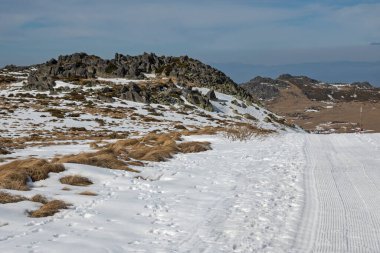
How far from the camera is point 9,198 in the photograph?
10.4 meters

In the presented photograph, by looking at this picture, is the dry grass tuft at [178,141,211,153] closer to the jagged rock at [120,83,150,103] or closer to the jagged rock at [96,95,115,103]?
the jagged rock at [96,95,115,103]

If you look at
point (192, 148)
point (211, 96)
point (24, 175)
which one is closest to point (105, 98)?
point (211, 96)

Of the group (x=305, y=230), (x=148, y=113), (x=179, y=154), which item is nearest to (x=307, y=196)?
(x=305, y=230)

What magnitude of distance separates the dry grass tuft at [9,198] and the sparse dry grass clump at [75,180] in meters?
2.32

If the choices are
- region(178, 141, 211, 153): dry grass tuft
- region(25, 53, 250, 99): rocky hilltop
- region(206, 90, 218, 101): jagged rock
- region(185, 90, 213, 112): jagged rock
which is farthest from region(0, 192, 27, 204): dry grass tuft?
region(25, 53, 250, 99): rocky hilltop

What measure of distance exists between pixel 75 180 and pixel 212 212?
495 centimetres

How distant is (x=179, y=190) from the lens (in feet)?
43.0

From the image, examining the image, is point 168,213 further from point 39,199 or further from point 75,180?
point 75,180

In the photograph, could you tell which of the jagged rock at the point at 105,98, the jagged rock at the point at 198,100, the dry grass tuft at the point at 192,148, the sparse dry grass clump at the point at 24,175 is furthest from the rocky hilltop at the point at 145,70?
the sparse dry grass clump at the point at 24,175

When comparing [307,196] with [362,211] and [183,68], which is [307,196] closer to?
[362,211]

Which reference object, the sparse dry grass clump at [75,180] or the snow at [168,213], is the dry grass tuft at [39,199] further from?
the sparse dry grass clump at [75,180]

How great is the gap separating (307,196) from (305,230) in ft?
11.0

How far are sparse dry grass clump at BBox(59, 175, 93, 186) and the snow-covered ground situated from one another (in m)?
0.26

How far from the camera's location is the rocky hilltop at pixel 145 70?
11519 cm
